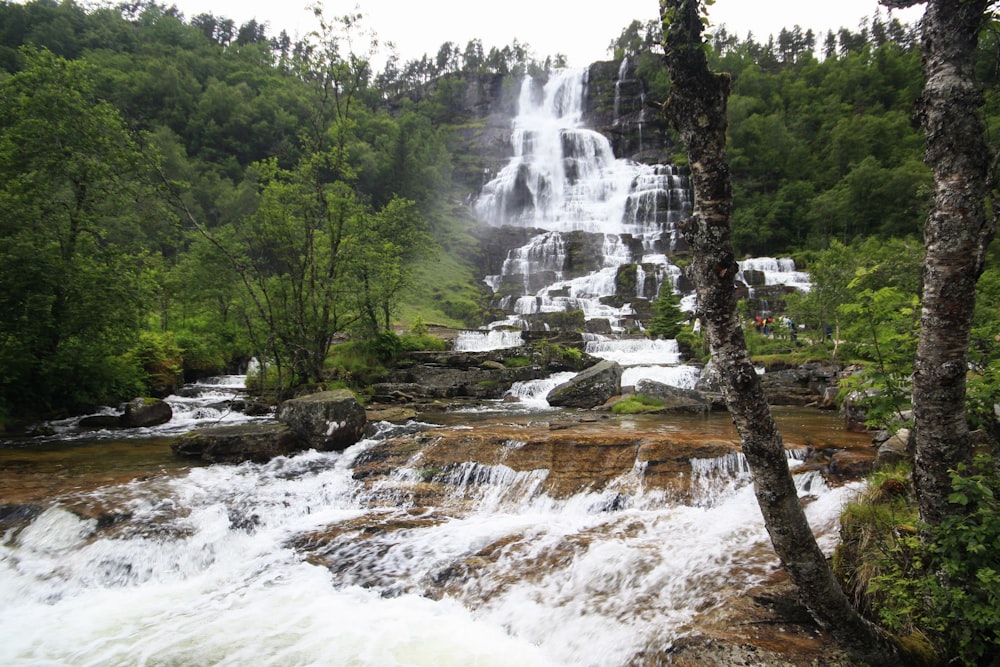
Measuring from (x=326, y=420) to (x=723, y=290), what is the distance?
9.44 m

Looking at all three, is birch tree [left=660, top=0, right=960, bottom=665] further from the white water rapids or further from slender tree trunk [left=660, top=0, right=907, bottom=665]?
the white water rapids

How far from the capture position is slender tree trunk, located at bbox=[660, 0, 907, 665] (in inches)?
101

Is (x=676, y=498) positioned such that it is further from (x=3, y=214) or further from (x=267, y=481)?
(x=3, y=214)

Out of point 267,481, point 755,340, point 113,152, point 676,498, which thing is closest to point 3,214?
point 113,152

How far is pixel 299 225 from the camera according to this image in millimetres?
14844

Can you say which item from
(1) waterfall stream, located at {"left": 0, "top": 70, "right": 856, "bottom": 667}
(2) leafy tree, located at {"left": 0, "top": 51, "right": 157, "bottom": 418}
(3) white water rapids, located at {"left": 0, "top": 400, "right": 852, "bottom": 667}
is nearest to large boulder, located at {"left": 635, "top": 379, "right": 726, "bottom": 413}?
(1) waterfall stream, located at {"left": 0, "top": 70, "right": 856, "bottom": 667}

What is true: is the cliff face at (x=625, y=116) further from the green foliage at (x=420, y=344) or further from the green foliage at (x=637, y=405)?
the green foliage at (x=637, y=405)

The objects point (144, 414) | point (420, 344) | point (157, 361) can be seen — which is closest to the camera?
point (144, 414)

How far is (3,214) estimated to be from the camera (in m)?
11.2

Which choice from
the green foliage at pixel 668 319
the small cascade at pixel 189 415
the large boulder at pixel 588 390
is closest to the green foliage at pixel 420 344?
the small cascade at pixel 189 415

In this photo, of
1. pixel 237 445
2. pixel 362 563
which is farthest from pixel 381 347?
pixel 362 563

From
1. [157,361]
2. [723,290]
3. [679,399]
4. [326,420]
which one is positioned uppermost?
[723,290]

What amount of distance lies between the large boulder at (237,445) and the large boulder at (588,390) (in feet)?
27.5

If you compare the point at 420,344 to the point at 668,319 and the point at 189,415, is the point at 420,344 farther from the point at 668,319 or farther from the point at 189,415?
the point at 668,319
